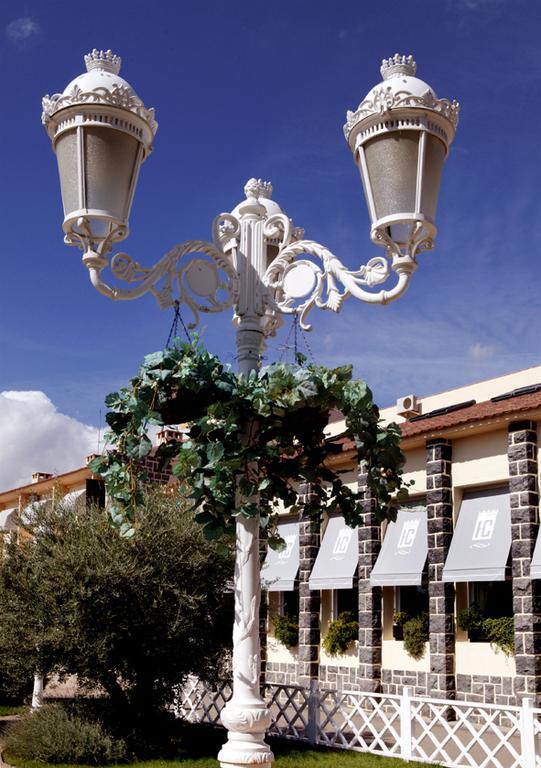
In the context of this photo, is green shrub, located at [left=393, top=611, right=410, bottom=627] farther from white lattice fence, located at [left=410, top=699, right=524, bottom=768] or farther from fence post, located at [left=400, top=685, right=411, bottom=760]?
fence post, located at [left=400, top=685, right=411, bottom=760]

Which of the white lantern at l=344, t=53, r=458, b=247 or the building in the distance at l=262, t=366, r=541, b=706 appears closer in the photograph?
the white lantern at l=344, t=53, r=458, b=247

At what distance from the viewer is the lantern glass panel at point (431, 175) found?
520 centimetres

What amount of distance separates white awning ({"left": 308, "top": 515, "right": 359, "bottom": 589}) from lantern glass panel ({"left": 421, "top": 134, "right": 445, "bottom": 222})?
1287 cm

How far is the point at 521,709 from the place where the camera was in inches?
396

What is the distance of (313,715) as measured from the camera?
13133 millimetres


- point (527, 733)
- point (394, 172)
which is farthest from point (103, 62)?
→ point (527, 733)

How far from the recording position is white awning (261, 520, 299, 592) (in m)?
19.1

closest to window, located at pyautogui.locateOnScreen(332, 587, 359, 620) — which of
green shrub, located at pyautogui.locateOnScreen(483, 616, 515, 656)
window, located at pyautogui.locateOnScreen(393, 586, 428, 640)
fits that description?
window, located at pyautogui.locateOnScreen(393, 586, 428, 640)

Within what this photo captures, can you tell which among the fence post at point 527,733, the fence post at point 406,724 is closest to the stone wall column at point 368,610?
the fence post at point 406,724

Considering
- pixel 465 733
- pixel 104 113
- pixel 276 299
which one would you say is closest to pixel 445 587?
pixel 465 733

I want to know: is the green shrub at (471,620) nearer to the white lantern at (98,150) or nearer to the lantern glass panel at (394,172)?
the lantern glass panel at (394,172)

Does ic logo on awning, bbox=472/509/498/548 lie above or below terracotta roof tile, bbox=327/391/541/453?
below

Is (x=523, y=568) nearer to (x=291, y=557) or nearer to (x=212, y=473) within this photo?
(x=291, y=557)

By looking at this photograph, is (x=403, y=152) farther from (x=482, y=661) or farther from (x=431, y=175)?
(x=482, y=661)
